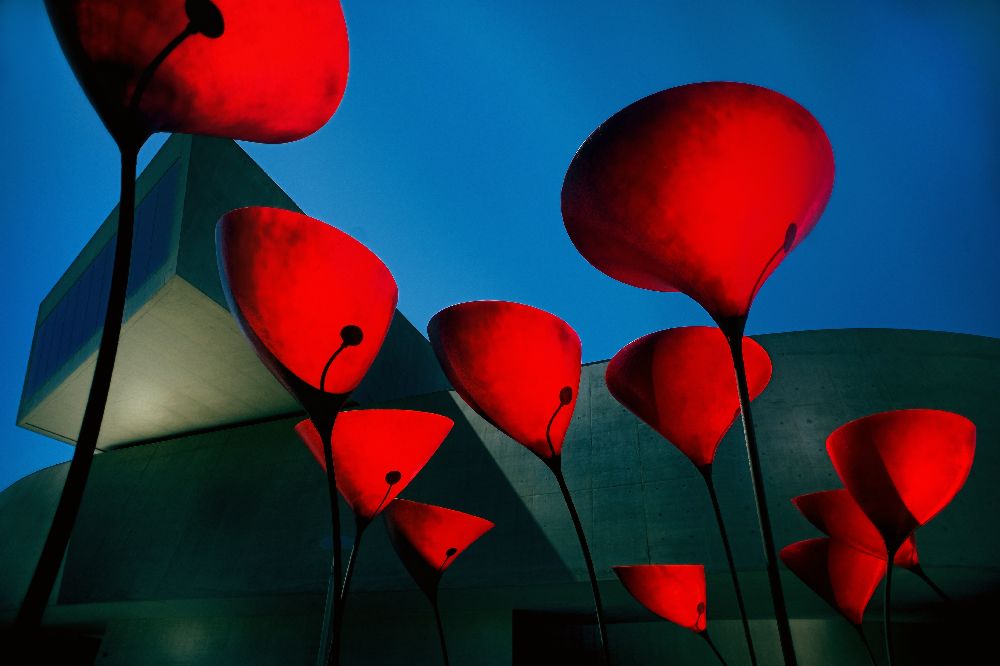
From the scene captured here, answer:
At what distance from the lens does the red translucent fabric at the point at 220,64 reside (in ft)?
3.53

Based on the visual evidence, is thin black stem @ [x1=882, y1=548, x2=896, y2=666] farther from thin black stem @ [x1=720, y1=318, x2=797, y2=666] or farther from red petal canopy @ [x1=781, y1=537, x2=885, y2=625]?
thin black stem @ [x1=720, y1=318, x2=797, y2=666]

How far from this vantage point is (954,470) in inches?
103

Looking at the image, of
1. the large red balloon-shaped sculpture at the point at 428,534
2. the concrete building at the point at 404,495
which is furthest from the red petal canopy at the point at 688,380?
the concrete building at the point at 404,495

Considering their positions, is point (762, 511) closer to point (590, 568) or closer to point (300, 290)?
point (590, 568)

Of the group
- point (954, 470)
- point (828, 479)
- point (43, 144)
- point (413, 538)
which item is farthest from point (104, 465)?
point (43, 144)

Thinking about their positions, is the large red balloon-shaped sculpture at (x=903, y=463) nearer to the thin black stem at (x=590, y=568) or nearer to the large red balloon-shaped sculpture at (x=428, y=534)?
the thin black stem at (x=590, y=568)

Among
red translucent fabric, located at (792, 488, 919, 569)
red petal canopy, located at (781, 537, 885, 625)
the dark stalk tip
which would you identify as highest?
the dark stalk tip

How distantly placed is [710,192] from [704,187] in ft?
0.07

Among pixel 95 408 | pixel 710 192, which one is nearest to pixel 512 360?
pixel 710 192

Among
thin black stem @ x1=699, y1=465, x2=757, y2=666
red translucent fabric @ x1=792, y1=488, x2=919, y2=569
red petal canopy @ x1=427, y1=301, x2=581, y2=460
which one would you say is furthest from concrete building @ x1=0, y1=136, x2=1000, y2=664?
red petal canopy @ x1=427, y1=301, x2=581, y2=460

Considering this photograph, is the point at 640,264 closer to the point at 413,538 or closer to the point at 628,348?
the point at 628,348

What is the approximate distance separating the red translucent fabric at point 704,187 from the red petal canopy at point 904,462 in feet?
4.76

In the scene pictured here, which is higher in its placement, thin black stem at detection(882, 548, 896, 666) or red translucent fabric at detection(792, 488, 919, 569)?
red translucent fabric at detection(792, 488, 919, 569)

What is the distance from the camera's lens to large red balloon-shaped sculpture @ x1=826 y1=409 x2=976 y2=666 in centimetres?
255
